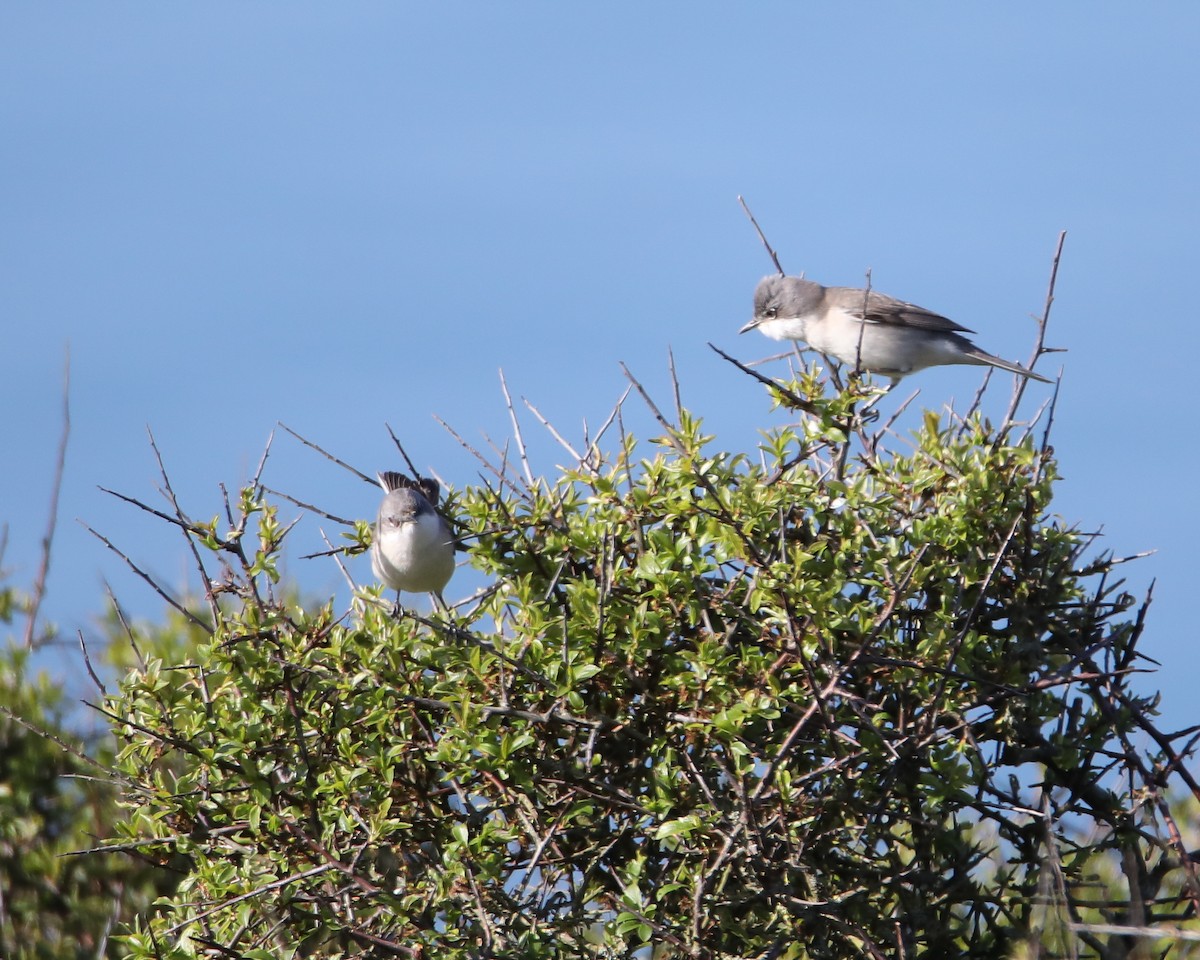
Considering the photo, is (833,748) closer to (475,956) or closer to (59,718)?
(475,956)

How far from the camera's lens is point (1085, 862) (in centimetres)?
469

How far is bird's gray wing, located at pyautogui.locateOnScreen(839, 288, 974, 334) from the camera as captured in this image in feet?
25.4

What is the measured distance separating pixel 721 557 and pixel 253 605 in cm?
167

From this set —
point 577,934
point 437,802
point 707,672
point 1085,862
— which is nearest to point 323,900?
point 437,802

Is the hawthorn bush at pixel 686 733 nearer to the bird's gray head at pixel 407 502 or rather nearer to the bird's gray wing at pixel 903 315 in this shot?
the bird's gray head at pixel 407 502

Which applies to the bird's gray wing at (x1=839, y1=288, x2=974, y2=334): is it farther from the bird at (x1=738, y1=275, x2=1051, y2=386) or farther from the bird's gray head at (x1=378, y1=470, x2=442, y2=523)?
the bird's gray head at (x1=378, y1=470, x2=442, y2=523)

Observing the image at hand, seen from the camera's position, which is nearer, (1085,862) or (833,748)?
(833,748)

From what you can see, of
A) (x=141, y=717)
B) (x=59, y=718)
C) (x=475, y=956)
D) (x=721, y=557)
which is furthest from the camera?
(x=59, y=718)

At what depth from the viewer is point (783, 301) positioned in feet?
25.6

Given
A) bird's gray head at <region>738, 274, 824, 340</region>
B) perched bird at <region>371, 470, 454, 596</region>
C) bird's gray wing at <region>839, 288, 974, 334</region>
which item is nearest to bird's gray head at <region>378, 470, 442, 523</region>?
perched bird at <region>371, 470, 454, 596</region>

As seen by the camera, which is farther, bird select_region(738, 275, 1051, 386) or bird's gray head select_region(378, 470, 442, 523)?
bird select_region(738, 275, 1051, 386)

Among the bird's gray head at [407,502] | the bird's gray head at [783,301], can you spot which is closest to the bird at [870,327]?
the bird's gray head at [783,301]

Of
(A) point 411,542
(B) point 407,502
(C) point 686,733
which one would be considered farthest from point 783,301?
(C) point 686,733

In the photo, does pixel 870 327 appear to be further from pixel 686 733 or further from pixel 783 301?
pixel 686 733
